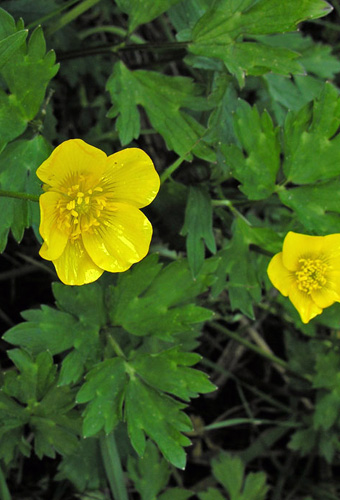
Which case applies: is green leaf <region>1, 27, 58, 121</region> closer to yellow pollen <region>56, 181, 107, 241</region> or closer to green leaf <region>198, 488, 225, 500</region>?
yellow pollen <region>56, 181, 107, 241</region>

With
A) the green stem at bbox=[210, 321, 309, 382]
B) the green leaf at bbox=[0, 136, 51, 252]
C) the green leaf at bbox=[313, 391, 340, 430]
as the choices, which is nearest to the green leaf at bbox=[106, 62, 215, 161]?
the green leaf at bbox=[0, 136, 51, 252]

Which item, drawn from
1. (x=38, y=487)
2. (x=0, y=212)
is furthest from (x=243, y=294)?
(x=38, y=487)

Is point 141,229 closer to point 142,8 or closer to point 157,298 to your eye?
point 157,298

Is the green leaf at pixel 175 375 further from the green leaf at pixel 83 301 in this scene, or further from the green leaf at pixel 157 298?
the green leaf at pixel 83 301

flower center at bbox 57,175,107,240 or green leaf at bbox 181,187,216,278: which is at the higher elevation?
flower center at bbox 57,175,107,240

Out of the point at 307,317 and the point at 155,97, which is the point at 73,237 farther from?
the point at 307,317
